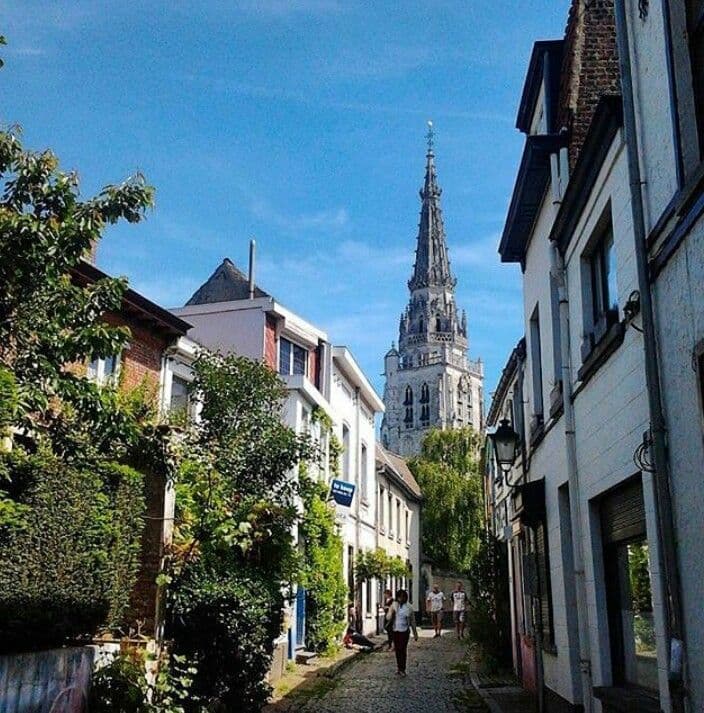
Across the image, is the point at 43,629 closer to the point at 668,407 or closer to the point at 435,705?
the point at 668,407

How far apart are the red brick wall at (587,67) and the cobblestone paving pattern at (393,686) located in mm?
8581

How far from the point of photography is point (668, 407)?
631 centimetres

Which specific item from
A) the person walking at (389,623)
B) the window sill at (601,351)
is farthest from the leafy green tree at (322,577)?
the window sill at (601,351)

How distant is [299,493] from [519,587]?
16.6 ft

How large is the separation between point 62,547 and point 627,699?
5925 millimetres

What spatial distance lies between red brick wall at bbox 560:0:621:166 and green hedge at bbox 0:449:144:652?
7.03 m

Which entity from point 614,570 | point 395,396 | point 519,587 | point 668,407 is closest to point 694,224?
point 668,407

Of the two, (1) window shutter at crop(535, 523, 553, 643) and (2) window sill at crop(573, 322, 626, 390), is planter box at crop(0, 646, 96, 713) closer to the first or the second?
(2) window sill at crop(573, 322, 626, 390)

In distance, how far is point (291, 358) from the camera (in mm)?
22375

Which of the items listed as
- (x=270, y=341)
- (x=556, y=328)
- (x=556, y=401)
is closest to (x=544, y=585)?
(x=556, y=401)

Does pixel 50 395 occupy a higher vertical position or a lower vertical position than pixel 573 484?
higher

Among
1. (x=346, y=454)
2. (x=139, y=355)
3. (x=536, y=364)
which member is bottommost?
(x=536, y=364)

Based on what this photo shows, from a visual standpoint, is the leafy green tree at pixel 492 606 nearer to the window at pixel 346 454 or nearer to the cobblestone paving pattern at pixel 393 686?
the cobblestone paving pattern at pixel 393 686

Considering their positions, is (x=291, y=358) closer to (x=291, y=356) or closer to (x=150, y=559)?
(x=291, y=356)
